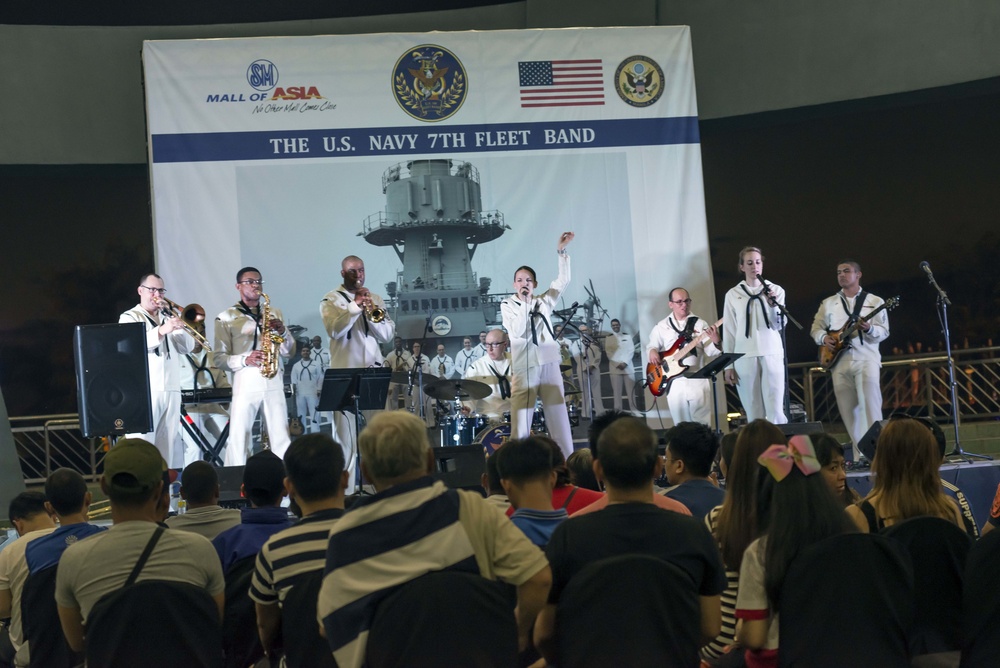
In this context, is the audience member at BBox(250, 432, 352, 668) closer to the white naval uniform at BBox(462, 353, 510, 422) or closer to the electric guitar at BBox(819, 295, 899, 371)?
the white naval uniform at BBox(462, 353, 510, 422)

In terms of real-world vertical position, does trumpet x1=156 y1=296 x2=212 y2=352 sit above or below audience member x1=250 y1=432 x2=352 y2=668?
above

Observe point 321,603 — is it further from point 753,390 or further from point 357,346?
point 753,390

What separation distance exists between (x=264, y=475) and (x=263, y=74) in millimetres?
6910

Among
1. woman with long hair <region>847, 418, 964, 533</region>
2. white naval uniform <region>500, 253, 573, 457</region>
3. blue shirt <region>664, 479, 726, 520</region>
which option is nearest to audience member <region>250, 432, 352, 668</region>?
blue shirt <region>664, 479, 726, 520</region>

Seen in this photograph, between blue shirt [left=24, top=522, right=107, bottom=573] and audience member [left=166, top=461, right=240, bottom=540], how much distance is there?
340 millimetres

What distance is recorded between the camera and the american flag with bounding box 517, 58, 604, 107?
32.1 feet

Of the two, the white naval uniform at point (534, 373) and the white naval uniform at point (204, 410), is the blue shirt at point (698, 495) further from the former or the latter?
the white naval uniform at point (204, 410)

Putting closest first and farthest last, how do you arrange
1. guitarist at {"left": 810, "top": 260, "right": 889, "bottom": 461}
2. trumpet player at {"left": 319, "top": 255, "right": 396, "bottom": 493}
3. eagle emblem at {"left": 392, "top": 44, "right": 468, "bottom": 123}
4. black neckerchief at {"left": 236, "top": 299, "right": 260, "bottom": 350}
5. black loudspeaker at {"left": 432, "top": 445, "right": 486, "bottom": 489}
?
black loudspeaker at {"left": 432, "top": 445, "right": 486, "bottom": 489}
trumpet player at {"left": 319, "top": 255, "right": 396, "bottom": 493}
black neckerchief at {"left": 236, "top": 299, "right": 260, "bottom": 350}
guitarist at {"left": 810, "top": 260, "right": 889, "bottom": 461}
eagle emblem at {"left": 392, "top": 44, "right": 468, "bottom": 123}

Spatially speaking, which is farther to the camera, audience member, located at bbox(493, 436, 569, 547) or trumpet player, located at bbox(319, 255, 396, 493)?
trumpet player, located at bbox(319, 255, 396, 493)

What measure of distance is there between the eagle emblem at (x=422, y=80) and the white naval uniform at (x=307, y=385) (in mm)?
2553

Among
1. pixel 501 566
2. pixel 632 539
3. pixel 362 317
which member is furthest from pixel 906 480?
pixel 362 317

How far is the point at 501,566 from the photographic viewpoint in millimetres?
2594

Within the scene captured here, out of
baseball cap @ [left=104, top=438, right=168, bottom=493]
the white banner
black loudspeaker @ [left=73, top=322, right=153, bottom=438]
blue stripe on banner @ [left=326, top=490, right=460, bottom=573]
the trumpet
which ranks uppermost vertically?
the white banner

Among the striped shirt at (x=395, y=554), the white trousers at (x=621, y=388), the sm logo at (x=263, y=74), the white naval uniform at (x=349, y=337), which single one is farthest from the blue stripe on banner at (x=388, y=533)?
the sm logo at (x=263, y=74)
